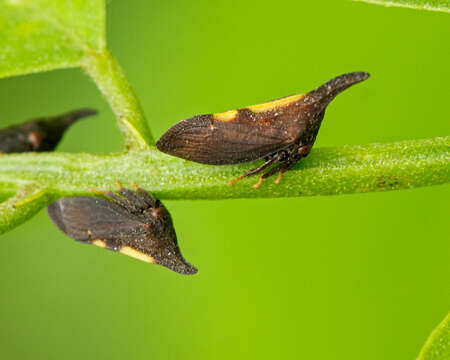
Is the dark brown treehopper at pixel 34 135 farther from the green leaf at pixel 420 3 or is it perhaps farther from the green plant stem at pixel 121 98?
the green leaf at pixel 420 3

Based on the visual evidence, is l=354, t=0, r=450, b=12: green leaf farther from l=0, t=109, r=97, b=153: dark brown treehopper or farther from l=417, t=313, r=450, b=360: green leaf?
l=0, t=109, r=97, b=153: dark brown treehopper

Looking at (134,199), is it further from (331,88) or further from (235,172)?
(331,88)

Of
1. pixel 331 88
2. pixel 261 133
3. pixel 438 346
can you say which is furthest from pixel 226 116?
pixel 438 346

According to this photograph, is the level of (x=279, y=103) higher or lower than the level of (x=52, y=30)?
lower

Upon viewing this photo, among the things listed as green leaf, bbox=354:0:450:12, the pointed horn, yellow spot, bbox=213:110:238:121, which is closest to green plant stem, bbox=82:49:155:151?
yellow spot, bbox=213:110:238:121

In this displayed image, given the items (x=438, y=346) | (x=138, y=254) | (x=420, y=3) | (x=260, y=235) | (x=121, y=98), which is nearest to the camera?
(x=438, y=346)

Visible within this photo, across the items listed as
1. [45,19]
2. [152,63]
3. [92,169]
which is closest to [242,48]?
[152,63]

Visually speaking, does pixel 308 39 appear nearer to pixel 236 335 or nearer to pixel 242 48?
pixel 242 48
